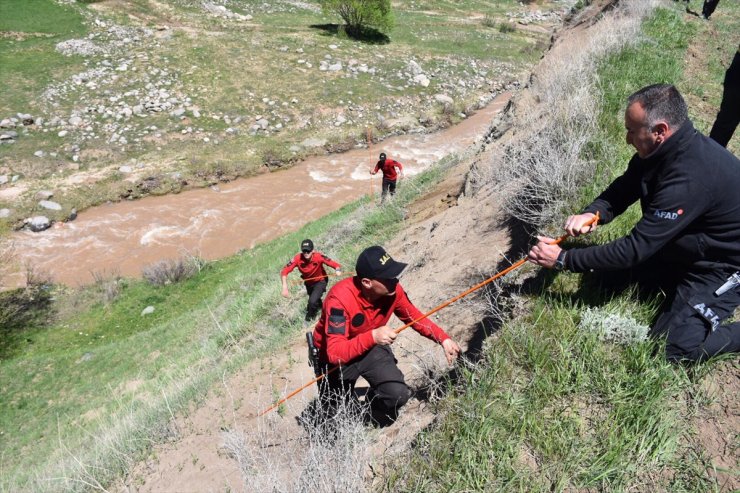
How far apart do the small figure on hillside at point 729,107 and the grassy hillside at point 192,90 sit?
17.3 m

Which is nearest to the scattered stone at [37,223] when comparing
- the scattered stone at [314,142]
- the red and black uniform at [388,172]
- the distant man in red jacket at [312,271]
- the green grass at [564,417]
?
the scattered stone at [314,142]

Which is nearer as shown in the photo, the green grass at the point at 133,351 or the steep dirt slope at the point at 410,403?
the steep dirt slope at the point at 410,403

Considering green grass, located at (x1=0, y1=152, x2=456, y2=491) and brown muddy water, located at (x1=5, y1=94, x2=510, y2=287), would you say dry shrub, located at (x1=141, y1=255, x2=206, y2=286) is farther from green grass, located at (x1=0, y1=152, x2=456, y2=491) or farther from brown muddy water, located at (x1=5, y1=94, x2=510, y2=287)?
brown muddy water, located at (x1=5, y1=94, x2=510, y2=287)

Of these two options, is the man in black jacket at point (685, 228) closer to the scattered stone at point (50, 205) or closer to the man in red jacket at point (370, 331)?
the man in red jacket at point (370, 331)

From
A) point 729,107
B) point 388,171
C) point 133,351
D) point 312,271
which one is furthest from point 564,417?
point 388,171

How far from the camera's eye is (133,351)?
10820 mm

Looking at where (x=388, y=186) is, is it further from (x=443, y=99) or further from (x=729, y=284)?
(x=443, y=99)

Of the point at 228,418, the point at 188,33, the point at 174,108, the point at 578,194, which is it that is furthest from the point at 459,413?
the point at 188,33

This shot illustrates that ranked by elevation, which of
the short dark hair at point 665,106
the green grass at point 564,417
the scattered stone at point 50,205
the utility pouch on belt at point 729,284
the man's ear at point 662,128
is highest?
the short dark hair at point 665,106

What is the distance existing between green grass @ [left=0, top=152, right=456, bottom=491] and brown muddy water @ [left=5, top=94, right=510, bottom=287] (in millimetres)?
1519

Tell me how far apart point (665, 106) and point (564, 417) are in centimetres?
218

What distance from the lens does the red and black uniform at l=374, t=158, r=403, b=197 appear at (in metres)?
13.1

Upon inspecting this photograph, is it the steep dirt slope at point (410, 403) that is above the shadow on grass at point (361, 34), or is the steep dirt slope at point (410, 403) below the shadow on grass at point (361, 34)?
below

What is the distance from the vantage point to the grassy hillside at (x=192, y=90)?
19.0 m
